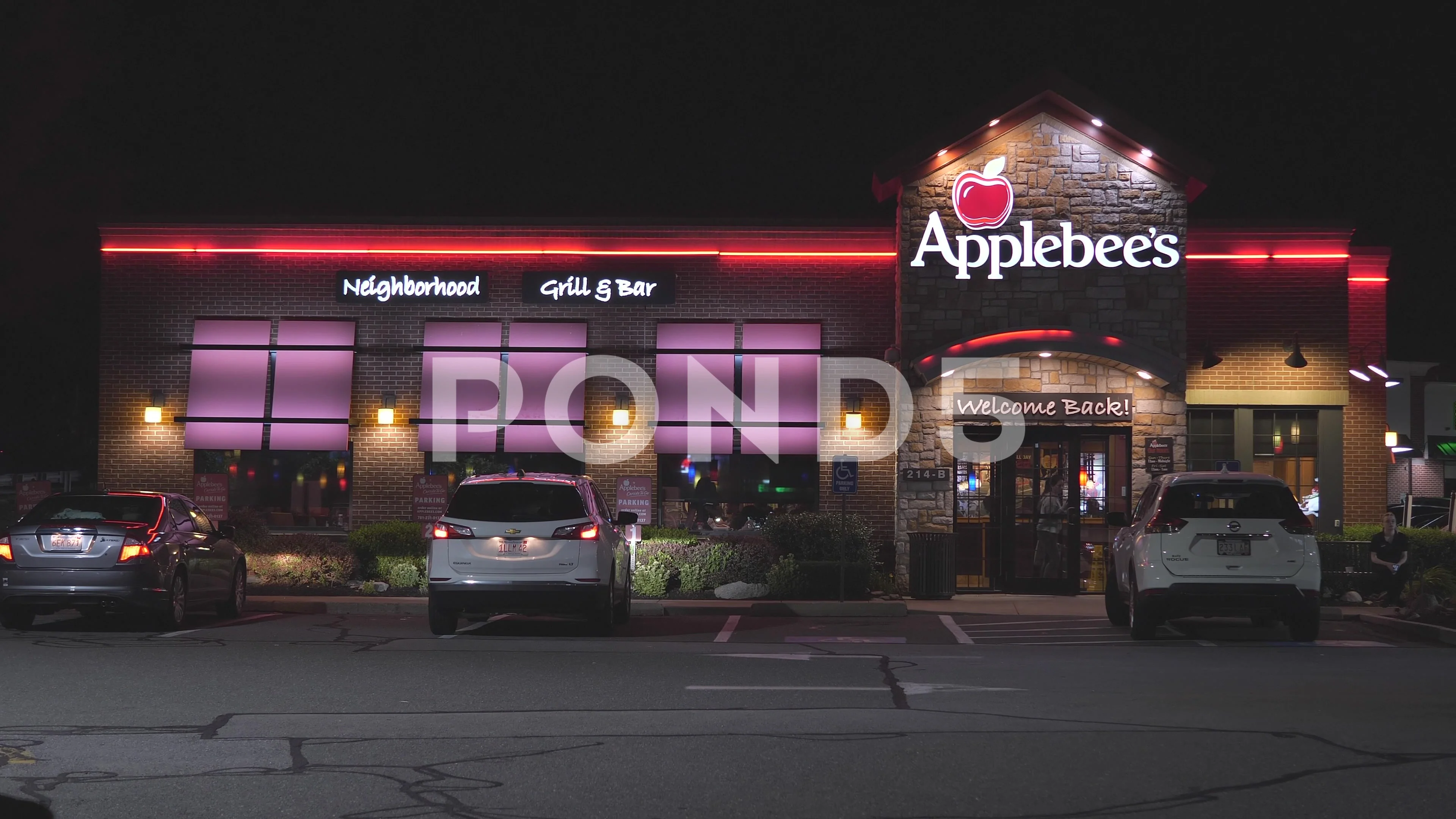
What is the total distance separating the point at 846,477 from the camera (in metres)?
18.1

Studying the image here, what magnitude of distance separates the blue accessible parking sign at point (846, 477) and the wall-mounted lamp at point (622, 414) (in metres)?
5.74

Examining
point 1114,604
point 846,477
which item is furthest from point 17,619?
point 1114,604

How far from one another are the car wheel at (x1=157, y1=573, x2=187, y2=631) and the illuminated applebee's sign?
11500 millimetres

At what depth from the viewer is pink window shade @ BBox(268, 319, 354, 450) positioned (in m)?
23.2

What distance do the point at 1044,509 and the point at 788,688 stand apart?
1112 cm

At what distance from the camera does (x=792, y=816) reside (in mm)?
6605

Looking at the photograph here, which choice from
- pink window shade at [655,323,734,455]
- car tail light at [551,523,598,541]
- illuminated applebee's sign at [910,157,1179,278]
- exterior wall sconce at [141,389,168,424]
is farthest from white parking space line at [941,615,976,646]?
exterior wall sconce at [141,389,168,424]

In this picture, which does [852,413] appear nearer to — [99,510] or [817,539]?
[817,539]

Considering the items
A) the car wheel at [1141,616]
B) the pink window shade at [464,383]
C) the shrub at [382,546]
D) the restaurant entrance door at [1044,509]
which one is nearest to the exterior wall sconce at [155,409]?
the pink window shade at [464,383]

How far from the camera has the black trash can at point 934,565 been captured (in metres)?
19.8

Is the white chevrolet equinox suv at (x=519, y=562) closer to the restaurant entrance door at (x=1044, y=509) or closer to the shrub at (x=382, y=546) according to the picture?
the shrub at (x=382, y=546)

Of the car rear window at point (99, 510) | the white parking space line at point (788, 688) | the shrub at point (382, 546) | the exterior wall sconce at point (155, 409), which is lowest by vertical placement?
the white parking space line at point (788, 688)

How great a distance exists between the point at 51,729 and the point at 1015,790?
5.86 metres

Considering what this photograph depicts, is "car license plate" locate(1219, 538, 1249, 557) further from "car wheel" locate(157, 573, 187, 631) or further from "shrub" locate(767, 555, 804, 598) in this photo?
"car wheel" locate(157, 573, 187, 631)
